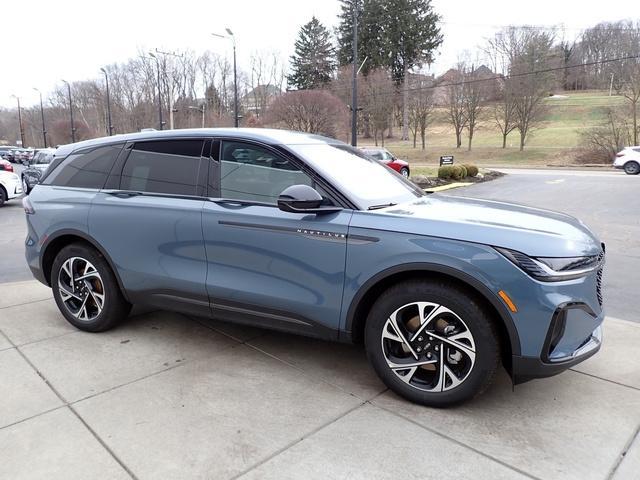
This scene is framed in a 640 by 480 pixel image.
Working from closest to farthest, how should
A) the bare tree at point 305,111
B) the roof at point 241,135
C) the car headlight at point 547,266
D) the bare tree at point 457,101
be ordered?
1. the car headlight at point 547,266
2. the roof at point 241,135
3. the bare tree at point 305,111
4. the bare tree at point 457,101

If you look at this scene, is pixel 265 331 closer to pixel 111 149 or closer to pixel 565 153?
pixel 111 149

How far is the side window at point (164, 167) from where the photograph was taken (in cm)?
368

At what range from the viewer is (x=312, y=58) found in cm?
6806

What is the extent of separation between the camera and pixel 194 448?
258 centimetres

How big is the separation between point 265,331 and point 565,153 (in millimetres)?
39960

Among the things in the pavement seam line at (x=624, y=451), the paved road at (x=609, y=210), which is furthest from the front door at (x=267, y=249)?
the paved road at (x=609, y=210)

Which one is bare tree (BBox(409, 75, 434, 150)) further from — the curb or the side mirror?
the side mirror

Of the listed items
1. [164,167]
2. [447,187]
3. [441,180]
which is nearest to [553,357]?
[164,167]

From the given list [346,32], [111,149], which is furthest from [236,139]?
[346,32]

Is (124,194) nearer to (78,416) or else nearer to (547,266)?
(78,416)

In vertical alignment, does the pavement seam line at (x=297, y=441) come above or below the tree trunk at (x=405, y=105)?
below

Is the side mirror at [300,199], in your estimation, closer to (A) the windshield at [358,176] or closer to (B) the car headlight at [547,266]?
(A) the windshield at [358,176]

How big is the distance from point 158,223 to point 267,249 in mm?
977

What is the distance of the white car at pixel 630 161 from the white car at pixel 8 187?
86.8 feet
